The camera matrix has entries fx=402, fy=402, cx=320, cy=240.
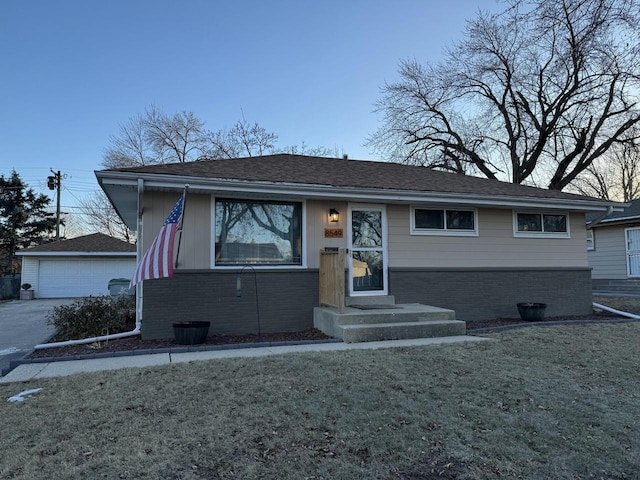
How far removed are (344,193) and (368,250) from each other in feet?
4.59

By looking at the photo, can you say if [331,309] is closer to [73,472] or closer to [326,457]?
[326,457]

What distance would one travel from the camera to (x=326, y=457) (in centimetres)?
284

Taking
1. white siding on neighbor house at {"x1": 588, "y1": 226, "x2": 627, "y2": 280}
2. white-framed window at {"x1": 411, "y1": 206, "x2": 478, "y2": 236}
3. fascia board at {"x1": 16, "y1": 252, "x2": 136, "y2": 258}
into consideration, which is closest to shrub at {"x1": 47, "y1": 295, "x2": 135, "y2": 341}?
white-framed window at {"x1": 411, "y1": 206, "x2": 478, "y2": 236}

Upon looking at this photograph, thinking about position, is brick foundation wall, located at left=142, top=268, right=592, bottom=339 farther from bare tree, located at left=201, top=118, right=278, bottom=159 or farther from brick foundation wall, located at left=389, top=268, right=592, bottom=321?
bare tree, located at left=201, top=118, right=278, bottom=159

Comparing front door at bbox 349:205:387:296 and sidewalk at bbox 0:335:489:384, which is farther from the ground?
front door at bbox 349:205:387:296

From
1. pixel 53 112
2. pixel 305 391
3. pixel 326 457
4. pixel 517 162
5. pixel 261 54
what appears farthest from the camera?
pixel 517 162

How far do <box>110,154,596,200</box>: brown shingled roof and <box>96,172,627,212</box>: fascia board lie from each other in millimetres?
136

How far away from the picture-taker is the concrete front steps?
6657 millimetres

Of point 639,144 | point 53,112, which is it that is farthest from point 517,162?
point 53,112

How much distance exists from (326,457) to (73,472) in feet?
5.43

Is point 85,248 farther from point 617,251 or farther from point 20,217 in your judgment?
point 617,251

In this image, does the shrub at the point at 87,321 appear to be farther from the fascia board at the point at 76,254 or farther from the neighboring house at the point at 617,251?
the neighboring house at the point at 617,251

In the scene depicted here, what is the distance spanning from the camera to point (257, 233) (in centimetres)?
779

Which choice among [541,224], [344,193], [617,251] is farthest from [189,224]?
[617,251]
